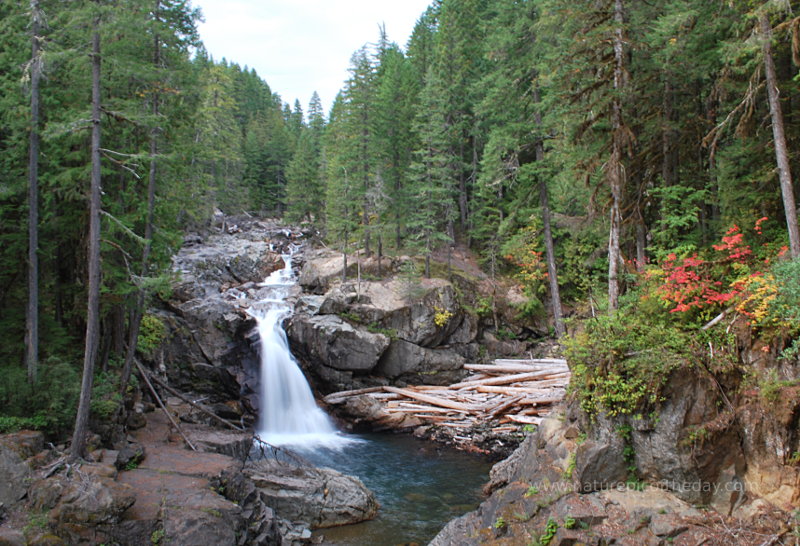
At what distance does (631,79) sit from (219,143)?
31934 millimetres

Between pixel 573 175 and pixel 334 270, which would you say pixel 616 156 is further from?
pixel 334 270

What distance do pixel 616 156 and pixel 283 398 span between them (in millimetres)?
16899

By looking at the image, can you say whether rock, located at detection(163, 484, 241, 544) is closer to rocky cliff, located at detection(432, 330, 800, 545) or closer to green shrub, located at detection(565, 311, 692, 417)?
rocky cliff, located at detection(432, 330, 800, 545)

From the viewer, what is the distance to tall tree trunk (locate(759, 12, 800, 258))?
9281 millimetres

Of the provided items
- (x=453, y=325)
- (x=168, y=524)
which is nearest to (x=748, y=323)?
(x=168, y=524)

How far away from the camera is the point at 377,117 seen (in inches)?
1161

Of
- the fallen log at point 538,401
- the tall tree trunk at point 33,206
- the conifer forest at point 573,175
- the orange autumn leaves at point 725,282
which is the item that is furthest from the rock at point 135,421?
the orange autumn leaves at point 725,282

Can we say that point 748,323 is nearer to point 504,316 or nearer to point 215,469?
point 215,469

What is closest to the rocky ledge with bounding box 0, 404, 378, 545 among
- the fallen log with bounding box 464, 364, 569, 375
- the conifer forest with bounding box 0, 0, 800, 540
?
the conifer forest with bounding box 0, 0, 800, 540

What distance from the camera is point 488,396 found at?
814 inches

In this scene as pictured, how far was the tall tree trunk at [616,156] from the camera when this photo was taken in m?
12.4

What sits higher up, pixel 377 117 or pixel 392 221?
pixel 377 117

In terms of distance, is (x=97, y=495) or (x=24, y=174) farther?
(x=24, y=174)

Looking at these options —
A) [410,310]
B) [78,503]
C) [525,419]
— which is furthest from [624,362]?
[410,310]
